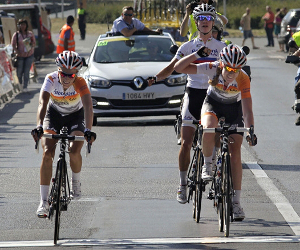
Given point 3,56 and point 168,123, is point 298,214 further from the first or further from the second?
point 3,56

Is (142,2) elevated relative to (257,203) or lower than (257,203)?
lower

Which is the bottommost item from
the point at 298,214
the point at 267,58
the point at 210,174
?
the point at 267,58

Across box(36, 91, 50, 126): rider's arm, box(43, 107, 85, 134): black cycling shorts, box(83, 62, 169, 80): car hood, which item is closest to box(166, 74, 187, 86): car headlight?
box(83, 62, 169, 80): car hood

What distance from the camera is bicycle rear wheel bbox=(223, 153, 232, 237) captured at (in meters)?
6.98

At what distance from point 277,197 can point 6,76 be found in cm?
1247

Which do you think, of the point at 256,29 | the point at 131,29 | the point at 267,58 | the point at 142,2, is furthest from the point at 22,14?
the point at 256,29

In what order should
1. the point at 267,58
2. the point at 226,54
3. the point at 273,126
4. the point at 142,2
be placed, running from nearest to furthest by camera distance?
the point at 226,54
the point at 273,126
the point at 142,2
the point at 267,58

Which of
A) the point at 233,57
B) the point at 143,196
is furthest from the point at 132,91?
the point at 233,57

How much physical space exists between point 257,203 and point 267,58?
24.9 meters

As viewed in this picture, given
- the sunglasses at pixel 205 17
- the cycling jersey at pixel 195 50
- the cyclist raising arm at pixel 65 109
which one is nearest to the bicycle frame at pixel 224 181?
the cycling jersey at pixel 195 50

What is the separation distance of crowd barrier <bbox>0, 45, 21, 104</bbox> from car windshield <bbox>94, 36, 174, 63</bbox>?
403 centimetres

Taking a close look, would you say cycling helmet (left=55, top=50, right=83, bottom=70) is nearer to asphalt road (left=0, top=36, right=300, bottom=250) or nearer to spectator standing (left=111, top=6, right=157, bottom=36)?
asphalt road (left=0, top=36, right=300, bottom=250)

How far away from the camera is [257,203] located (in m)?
8.58

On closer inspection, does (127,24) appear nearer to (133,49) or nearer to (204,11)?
(133,49)
